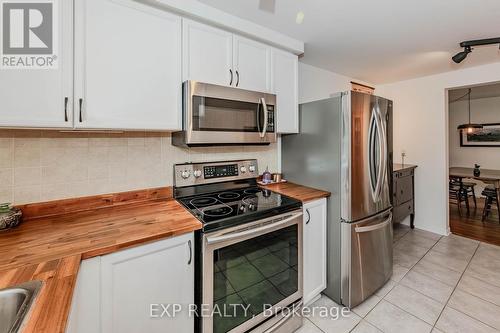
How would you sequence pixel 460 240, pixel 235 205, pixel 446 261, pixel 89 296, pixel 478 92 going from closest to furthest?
pixel 89 296 → pixel 235 205 → pixel 446 261 → pixel 460 240 → pixel 478 92

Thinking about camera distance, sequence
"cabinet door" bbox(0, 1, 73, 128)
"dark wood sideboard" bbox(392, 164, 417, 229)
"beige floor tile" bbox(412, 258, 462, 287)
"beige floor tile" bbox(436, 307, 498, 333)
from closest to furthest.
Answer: "cabinet door" bbox(0, 1, 73, 128) < "beige floor tile" bbox(436, 307, 498, 333) < "beige floor tile" bbox(412, 258, 462, 287) < "dark wood sideboard" bbox(392, 164, 417, 229)

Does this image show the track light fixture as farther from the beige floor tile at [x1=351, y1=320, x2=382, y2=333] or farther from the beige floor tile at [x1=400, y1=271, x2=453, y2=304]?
the beige floor tile at [x1=351, y1=320, x2=382, y2=333]

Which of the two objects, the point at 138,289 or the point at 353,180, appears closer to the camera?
the point at 138,289

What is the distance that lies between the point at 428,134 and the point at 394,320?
8.89 ft

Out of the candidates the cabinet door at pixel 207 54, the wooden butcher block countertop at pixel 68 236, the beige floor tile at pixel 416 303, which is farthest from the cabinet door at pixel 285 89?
the beige floor tile at pixel 416 303

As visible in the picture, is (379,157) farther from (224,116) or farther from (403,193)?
(403,193)

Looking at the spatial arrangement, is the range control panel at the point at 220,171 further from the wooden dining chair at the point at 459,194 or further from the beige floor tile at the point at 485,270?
the wooden dining chair at the point at 459,194

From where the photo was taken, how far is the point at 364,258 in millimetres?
1878

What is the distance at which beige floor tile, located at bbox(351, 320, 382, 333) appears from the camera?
161cm

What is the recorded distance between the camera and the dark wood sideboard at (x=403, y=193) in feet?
9.90

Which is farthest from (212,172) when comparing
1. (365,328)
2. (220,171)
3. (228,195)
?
(365,328)

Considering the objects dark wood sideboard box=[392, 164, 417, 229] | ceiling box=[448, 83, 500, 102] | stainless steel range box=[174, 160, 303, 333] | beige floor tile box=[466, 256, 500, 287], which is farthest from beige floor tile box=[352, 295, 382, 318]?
ceiling box=[448, 83, 500, 102]

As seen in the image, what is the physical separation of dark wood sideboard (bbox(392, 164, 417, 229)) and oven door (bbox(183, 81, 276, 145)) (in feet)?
7.06

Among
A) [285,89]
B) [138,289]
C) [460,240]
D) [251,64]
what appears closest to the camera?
[138,289]
